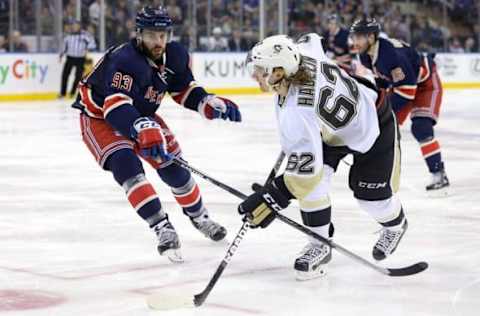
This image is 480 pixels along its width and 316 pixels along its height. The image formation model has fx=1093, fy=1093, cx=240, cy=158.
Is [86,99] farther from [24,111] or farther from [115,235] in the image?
[24,111]

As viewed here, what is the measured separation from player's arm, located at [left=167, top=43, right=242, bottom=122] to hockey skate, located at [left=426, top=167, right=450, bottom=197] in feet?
6.67

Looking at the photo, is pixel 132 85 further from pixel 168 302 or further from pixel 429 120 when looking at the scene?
pixel 429 120

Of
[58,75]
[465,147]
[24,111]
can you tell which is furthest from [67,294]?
[58,75]

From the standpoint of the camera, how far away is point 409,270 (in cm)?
386

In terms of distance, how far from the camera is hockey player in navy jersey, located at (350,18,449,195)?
575 cm

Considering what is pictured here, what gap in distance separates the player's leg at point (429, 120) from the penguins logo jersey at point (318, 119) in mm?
2470

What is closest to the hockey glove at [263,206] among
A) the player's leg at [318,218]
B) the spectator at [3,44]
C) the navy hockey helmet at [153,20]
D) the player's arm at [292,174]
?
the player's arm at [292,174]

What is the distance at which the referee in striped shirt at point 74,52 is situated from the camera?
14312mm

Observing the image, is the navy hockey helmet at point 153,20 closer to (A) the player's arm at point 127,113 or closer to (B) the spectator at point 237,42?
(A) the player's arm at point 127,113

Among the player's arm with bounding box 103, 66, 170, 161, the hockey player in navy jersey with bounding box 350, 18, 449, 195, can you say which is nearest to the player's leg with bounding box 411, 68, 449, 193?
the hockey player in navy jersey with bounding box 350, 18, 449, 195

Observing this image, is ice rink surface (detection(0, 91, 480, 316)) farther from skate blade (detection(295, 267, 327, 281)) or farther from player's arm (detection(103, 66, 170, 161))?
player's arm (detection(103, 66, 170, 161))

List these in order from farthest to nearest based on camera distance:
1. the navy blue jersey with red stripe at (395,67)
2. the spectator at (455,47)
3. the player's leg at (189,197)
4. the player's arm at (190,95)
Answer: the spectator at (455,47)
the navy blue jersey with red stripe at (395,67)
the player's leg at (189,197)
the player's arm at (190,95)

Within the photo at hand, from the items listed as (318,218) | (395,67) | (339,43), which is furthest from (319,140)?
(339,43)

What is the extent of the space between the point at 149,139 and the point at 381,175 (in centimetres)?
84
